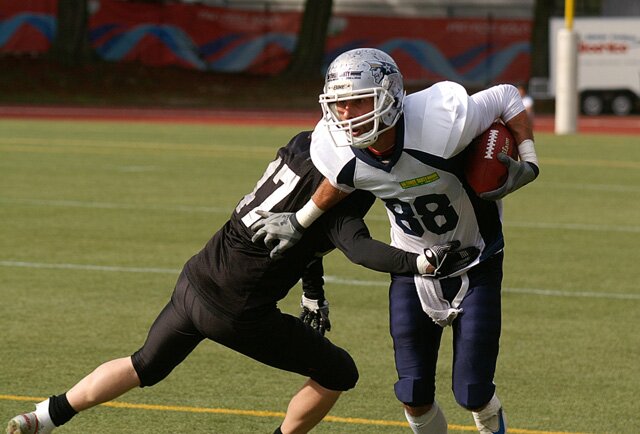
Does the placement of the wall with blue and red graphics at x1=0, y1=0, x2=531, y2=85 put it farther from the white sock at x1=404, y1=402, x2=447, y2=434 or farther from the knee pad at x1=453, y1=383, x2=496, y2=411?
the knee pad at x1=453, y1=383, x2=496, y2=411

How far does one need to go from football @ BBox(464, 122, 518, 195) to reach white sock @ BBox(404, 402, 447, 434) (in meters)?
0.98

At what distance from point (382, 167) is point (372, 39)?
36984 mm

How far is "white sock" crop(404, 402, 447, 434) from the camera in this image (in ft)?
18.8

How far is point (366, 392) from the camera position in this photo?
24.2ft

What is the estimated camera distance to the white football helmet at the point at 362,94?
16.8 ft

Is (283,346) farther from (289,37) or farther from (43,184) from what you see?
(289,37)

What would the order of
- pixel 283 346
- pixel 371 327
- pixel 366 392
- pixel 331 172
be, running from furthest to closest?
pixel 371 327 → pixel 366 392 → pixel 283 346 → pixel 331 172

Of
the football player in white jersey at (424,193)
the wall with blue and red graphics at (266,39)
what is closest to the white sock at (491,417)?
the football player in white jersey at (424,193)

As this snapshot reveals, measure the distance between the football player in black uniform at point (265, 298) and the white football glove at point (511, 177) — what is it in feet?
0.81

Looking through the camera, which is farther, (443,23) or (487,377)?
(443,23)

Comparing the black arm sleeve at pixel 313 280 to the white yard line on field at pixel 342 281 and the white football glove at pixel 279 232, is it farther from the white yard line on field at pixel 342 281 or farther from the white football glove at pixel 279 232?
the white yard line on field at pixel 342 281

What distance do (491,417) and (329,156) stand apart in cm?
127

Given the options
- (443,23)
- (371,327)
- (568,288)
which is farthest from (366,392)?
(443,23)

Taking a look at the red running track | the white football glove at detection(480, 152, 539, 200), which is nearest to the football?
the white football glove at detection(480, 152, 539, 200)
